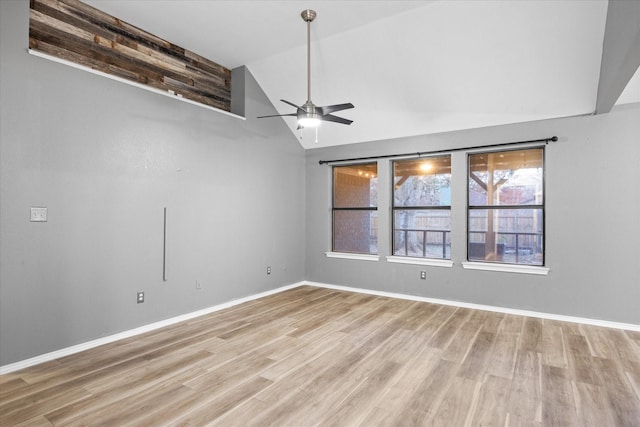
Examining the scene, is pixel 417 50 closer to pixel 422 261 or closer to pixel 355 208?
pixel 355 208

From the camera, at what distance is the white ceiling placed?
344 centimetres

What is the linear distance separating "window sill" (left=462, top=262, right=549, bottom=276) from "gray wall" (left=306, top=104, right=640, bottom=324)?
0.06 metres

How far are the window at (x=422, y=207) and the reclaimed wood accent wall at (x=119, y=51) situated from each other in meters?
3.16

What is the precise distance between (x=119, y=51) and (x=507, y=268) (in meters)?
5.50

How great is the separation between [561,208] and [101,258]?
5363 millimetres

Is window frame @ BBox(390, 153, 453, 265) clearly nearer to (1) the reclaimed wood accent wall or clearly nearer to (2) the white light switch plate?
(1) the reclaimed wood accent wall

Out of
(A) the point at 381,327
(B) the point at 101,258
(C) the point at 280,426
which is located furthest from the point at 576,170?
(B) the point at 101,258

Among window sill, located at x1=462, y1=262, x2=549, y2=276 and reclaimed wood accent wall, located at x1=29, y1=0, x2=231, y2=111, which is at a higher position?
reclaimed wood accent wall, located at x1=29, y1=0, x2=231, y2=111

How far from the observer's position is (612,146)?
12.8ft

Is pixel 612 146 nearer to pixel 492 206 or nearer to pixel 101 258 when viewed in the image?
pixel 492 206

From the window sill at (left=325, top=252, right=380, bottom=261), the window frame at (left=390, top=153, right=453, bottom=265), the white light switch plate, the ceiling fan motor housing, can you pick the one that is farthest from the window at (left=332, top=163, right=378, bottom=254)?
the white light switch plate

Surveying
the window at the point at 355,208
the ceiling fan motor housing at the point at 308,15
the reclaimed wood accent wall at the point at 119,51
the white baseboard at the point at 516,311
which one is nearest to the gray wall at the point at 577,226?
the white baseboard at the point at 516,311

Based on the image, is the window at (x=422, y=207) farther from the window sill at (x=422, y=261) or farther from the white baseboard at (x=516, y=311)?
the white baseboard at (x=516, y=311)

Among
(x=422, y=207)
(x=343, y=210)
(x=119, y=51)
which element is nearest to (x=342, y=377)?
(x=422, y=207)
